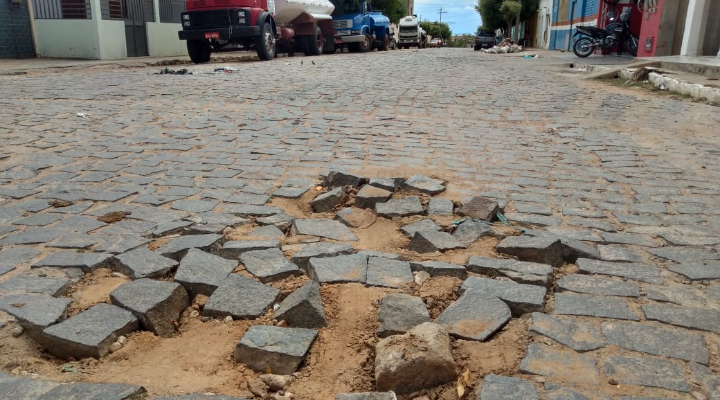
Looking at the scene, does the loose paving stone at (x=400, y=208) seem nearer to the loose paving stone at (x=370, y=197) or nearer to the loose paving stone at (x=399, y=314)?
the loose paving stone at (x=370, y=197)

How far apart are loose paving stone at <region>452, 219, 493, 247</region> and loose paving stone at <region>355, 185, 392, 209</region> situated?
683 mm

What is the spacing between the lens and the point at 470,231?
142 inches

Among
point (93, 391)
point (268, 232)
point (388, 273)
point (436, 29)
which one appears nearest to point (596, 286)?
point (388, 273)

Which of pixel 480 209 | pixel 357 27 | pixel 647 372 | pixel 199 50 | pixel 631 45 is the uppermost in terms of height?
pixel 357 27

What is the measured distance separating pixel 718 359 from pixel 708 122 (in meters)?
6.30

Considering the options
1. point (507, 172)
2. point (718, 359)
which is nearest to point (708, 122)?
point (507, 172)

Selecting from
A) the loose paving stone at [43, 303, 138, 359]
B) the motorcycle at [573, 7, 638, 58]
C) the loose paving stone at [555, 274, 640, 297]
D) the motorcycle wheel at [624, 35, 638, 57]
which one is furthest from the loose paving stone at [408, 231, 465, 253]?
the motorcycle wheel at [624, 35, 638, 57]

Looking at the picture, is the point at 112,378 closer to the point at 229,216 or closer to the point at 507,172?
the point at 229,216

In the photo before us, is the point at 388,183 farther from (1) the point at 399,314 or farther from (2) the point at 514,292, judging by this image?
(1) the point at 399,314

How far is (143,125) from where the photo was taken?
6.77 meters

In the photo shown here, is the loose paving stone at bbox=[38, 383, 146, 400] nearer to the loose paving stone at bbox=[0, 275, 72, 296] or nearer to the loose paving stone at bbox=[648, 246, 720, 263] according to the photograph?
the loose paving stone at bbox=[0, 275, 72, 296]

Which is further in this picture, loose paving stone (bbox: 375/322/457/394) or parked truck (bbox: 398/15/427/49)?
parked truck (bbox: 398/15/427/49)

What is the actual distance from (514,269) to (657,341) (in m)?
0.81

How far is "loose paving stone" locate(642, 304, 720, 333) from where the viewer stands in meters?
2.54
